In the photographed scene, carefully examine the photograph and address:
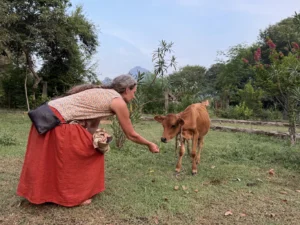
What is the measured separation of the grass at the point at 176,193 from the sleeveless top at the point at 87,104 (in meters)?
1.07

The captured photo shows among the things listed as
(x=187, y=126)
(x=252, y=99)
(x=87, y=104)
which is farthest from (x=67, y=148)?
(x=252, y=99)

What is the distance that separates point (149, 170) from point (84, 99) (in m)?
2.35

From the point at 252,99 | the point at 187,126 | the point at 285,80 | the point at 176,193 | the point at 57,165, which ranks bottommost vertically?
the point at 176,193

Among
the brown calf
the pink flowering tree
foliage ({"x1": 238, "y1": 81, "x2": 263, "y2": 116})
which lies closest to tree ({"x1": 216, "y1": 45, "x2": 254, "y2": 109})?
foliage ({"x1": 238, "y1": 81, "x2": 263, "y2": 116})

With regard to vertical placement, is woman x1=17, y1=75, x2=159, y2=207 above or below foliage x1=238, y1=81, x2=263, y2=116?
below

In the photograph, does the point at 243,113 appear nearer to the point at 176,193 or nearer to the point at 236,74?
the point at 236,74

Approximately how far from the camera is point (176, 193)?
423 centimetres

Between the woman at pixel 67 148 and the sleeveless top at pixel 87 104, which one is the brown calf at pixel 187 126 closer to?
the woman at pixel 67 148

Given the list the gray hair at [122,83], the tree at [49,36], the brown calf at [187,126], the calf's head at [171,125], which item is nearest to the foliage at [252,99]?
the tree at [49,36]

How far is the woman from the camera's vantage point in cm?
339

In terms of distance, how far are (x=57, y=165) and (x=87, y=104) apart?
2.42 feet

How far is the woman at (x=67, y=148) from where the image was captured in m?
3.39

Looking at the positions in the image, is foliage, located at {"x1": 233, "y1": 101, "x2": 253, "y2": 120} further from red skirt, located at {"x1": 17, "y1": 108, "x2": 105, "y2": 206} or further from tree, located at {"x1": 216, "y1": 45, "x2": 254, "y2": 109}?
red skirt, located at {"x1": 17, "y1": 108, "x2": 105, "y2": 206}

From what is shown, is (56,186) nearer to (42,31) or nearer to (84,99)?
(84,99)
